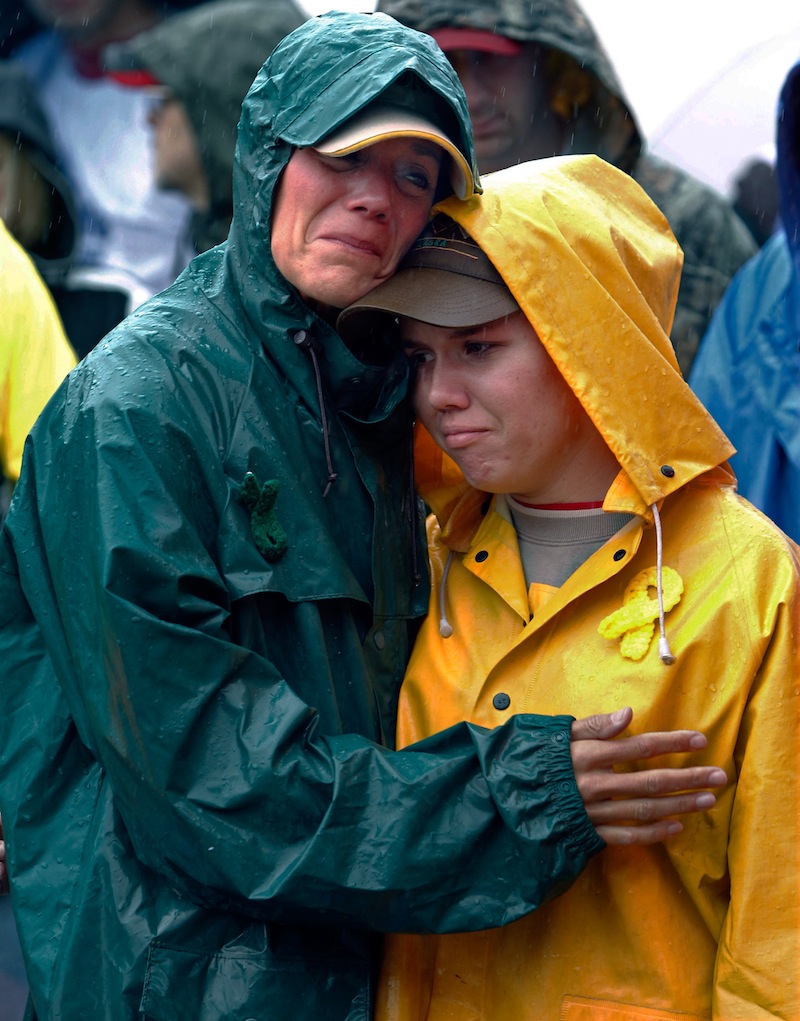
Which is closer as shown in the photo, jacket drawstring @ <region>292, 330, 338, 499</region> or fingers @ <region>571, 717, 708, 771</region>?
fingers @ <region>571, 717, 708, 771</region>

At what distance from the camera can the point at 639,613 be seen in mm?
2250

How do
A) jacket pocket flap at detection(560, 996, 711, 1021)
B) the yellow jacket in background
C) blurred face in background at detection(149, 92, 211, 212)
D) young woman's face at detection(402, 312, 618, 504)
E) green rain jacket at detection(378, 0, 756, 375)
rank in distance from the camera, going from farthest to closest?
blurred face in background at detection(149, 92, 211, 212) → green rain jacket at detection(378, 0, 756, 375) → the yellow jacket in background → young woman's face at detection(402, 312, 618, 504) → jacket pocket flap at detection(560, 996, 711, 1021)

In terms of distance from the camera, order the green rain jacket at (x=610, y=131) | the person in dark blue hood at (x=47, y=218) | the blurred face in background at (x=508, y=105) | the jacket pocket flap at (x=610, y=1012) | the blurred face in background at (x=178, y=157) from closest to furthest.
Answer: the jacket pocket flap at (x=610, y=1012) < the green rain jacket at (x=610, y=131) < the blurred face in background at (x=508, y=105) < the blurred face in background at (x=178, y=157) < the person in dark blue hood at (x=47, y=218)

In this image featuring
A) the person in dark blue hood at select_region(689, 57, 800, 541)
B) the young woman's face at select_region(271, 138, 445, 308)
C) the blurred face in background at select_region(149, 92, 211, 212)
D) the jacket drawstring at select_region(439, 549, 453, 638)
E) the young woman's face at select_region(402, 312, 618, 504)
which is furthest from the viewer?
Answer: the blurred face in background at select_region(149, 92, 211, 212)

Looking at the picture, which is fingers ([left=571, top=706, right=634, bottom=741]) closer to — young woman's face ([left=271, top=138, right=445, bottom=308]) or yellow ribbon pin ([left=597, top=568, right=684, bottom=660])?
yellow ribbon pin ([left=597, top=568, right=684, bottom=660])

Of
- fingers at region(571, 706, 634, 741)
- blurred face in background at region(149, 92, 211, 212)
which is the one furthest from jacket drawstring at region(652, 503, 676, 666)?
blurred face in background at region(149, 92, 211, 212)

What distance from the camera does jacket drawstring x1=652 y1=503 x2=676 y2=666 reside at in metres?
2.16

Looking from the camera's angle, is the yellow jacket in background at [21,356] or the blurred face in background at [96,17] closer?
the yellow jacket in background at [21,356]

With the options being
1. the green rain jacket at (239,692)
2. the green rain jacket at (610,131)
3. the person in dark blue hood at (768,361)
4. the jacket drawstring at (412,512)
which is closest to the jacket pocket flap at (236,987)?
the green rain jacket at (239,692)

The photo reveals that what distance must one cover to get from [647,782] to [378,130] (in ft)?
3.62

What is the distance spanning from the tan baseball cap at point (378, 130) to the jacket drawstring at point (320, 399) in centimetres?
30

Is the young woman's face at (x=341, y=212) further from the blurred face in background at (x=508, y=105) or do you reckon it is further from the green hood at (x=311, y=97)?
the blurred face in background at (x=508, y=105)

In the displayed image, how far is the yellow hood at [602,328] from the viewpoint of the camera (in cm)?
233

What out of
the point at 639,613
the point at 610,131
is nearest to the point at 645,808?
the point at 639,613
